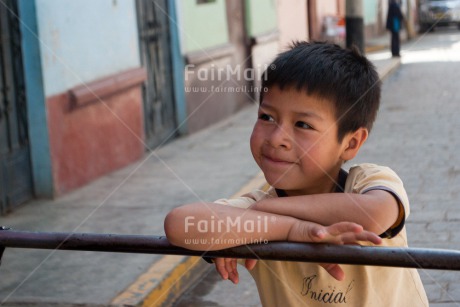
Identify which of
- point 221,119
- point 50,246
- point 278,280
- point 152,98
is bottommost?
point 221,119

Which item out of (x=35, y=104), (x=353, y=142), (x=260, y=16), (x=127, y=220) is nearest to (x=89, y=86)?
(x=35, y=104)

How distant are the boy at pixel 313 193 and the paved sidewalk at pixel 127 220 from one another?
271cm

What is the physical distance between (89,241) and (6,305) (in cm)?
303

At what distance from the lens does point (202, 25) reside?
11.5 metres

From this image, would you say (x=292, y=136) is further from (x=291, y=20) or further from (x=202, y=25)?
(x=291, y=20)

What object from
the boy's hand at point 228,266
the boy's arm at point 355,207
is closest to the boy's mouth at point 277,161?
the boy's arm at point 355,207

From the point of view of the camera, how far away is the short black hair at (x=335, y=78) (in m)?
2.10

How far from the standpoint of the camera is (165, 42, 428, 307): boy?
1.93 meters

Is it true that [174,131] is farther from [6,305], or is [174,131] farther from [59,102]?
[6,305]

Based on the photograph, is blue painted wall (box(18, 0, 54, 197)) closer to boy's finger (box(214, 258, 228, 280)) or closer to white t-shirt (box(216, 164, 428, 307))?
white t-shirt (box(216, 164, 428, 307))

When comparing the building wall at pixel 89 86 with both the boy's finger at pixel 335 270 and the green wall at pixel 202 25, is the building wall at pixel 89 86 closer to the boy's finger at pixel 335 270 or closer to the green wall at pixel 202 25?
the green wall at pixel 202 25

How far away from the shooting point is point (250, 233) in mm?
1849

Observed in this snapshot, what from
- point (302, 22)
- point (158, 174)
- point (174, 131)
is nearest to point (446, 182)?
point (158, 174)

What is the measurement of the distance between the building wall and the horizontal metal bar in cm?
546
